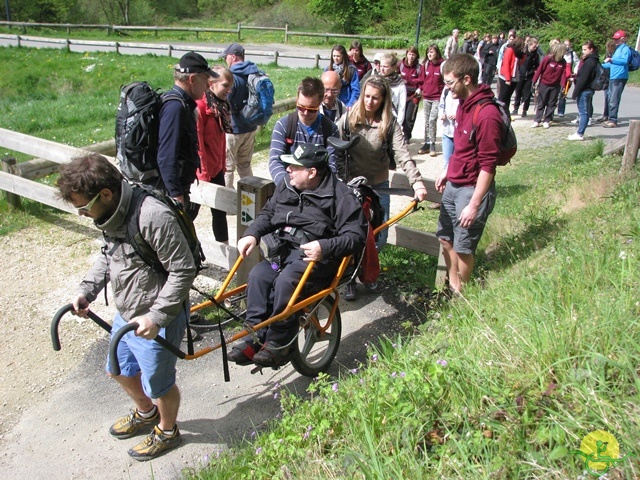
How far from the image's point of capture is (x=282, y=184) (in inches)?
173

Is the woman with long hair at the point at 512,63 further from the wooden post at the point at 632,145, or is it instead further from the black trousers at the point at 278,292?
the black trousers at the point at 278,292

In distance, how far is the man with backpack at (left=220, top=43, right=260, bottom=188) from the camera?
689 cm

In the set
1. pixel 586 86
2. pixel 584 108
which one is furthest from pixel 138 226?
pixel 586 86

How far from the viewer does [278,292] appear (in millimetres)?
3947

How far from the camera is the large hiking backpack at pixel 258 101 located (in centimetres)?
688

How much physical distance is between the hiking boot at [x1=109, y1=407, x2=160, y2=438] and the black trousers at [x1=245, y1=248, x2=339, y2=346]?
0.86 m

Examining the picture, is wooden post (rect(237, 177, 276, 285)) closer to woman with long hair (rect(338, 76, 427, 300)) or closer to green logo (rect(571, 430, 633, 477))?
woman with long hair (rect(338, 76, 427, 300))

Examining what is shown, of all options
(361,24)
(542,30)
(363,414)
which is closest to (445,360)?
(363,414)

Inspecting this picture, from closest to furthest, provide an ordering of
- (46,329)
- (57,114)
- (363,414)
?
(363,414), (46,329), (57,114)

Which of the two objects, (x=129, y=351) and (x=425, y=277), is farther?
(x=425, y=277)

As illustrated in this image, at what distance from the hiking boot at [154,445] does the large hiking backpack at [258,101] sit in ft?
13.3

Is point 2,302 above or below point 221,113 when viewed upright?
below

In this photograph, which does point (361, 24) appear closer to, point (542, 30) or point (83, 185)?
point (542, 30)

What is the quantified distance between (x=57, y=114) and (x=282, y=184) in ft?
42.1
